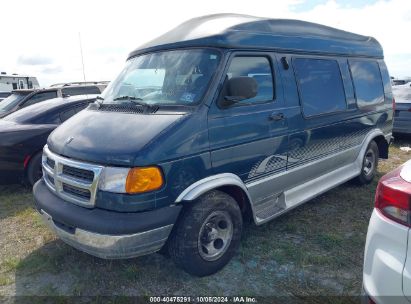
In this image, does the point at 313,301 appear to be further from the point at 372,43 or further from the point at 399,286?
the point at 372,43

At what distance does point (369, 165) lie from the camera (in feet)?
20.0

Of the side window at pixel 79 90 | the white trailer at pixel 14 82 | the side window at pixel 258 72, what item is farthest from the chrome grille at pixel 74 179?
the white trailer at pixel 14 82

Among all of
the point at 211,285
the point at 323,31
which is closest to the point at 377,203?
the point at 211,285

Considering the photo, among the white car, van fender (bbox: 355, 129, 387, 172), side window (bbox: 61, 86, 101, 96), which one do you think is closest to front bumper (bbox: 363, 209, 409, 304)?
the white car

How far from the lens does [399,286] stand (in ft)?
6.55

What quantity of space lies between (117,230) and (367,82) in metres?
4.82

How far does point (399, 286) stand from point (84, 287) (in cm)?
269

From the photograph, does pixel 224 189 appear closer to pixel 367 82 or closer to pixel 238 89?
pixel 238 89

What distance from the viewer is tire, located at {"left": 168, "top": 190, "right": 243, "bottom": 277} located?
10.4ft

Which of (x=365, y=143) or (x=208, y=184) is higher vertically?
(x=208, y=184)

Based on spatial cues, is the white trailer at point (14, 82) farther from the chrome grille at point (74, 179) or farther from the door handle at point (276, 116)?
the door handle at point (276, 116)

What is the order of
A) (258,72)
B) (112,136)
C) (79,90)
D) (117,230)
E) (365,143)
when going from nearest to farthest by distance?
(117,230) → (112,136) → (258,72) → (365,143) → (79,90)

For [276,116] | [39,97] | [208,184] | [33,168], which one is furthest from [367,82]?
[39,97]

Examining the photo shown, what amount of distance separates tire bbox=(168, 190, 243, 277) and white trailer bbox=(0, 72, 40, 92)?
66.4 feet
